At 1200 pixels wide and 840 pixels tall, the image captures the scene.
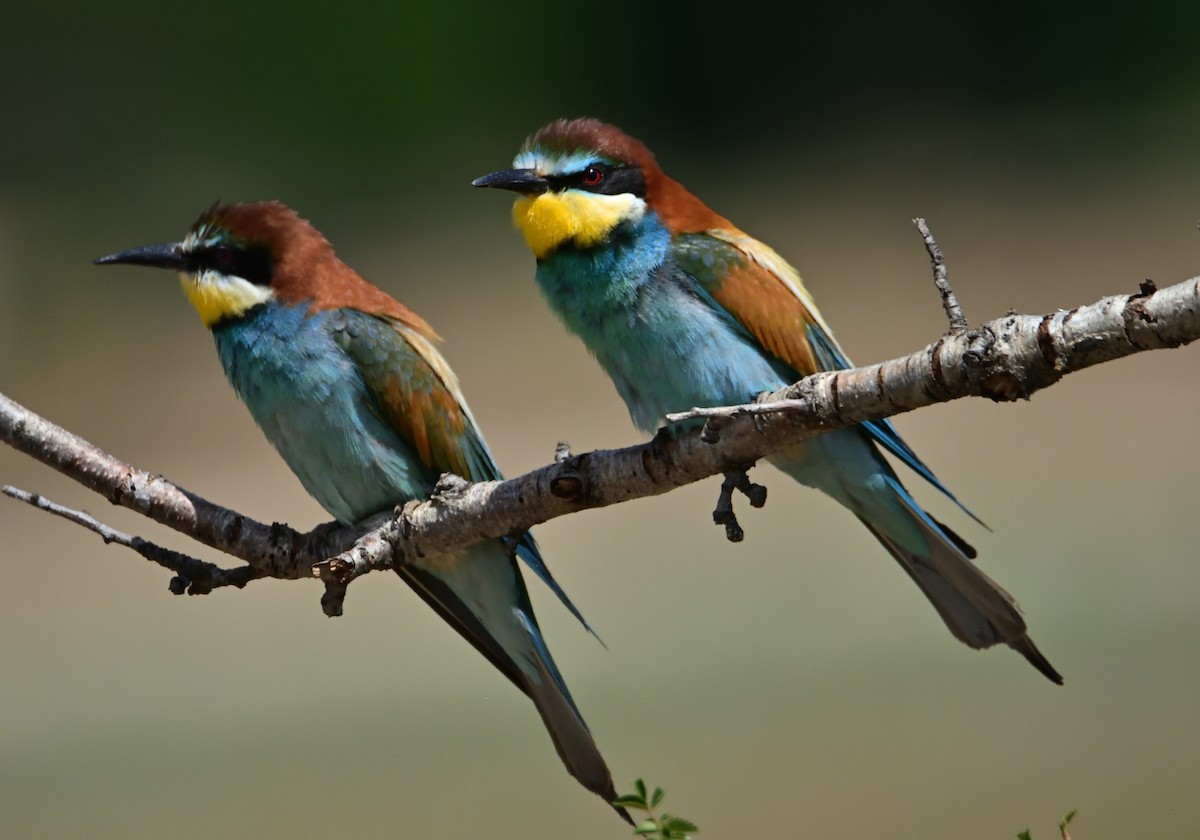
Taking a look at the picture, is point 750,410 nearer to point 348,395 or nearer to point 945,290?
point 945,290

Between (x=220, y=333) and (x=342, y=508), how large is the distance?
291 millimetres

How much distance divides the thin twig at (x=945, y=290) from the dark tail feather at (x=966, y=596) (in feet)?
1.87

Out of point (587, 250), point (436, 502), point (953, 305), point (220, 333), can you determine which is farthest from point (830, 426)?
point (220, 333)

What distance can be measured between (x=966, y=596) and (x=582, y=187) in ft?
2.30

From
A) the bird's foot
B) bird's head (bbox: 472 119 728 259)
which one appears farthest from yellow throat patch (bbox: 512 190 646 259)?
the bird's foot

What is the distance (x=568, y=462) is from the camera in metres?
1.71

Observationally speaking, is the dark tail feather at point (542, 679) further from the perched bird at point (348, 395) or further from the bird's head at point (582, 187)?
the bird's head at point (582, 187)

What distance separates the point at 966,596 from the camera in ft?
6.51

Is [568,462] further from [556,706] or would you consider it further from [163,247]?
[163,247]

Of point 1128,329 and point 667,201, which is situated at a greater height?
point 667,201

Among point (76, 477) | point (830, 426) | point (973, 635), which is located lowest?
point (973, 635)

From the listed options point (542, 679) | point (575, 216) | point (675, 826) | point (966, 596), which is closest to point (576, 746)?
point (542, 679)

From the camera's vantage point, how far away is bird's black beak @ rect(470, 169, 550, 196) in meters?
2.09

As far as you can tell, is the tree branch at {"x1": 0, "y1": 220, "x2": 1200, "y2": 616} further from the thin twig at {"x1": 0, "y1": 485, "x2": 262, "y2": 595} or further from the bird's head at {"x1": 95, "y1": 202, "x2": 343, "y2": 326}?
the bird's head at {"x1": 95, "y1": 202, "x2": 343, "y2": 326}
